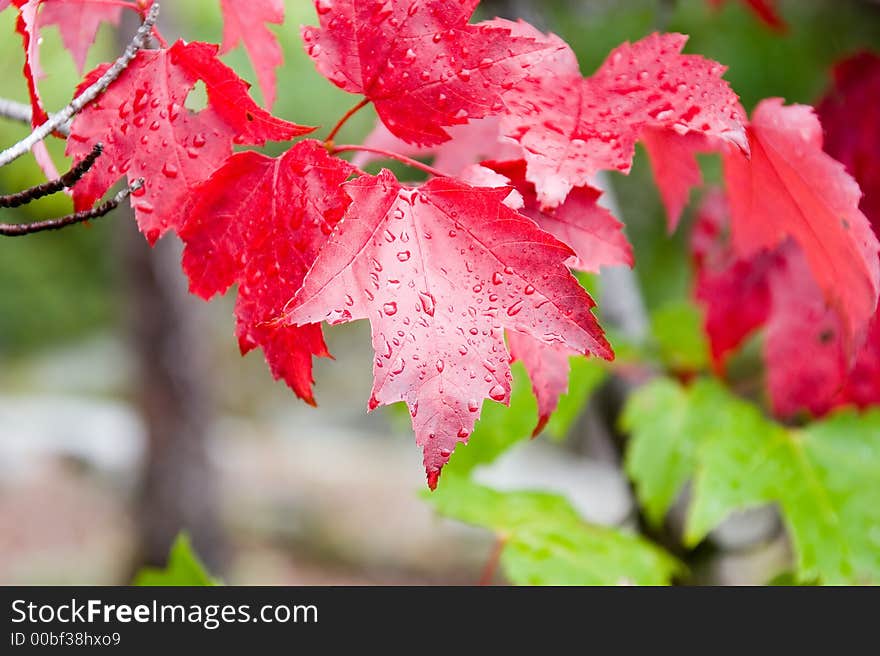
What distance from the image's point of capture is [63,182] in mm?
414

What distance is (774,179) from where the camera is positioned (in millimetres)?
538

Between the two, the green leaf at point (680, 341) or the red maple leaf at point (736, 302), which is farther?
the green leaf at point (680, 341)

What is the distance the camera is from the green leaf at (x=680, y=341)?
1059 mm

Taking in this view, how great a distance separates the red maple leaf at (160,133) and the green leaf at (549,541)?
48cm

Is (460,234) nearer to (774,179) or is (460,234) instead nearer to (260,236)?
(260,236)

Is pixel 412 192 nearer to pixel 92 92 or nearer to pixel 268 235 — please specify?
pixel 268 235

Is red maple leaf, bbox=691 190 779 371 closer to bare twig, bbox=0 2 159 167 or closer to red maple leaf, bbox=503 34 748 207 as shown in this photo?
red maple leaf, bbox=503 34 748 207

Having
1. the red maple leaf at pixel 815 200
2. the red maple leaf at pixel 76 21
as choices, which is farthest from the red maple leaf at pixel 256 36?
the red maple leaf at pixel 815 200

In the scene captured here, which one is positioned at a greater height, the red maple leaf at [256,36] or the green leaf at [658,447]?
the red maple leaf at [256,36]

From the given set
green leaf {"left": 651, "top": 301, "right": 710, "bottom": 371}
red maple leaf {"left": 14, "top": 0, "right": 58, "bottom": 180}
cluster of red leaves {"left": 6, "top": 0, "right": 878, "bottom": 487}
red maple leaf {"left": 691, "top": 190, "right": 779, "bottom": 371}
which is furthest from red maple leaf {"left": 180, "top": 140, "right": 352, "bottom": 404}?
green leaf {"left": 651, "top": 301, "right": 710, "bottom": 371}

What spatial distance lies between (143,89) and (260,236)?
0.37 ft

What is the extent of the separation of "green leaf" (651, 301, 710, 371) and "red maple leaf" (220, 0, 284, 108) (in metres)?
0.69

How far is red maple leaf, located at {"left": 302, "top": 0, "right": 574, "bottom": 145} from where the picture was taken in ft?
1.39

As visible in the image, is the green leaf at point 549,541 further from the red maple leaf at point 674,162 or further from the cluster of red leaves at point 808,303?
the red maple leaf at point 674,162
